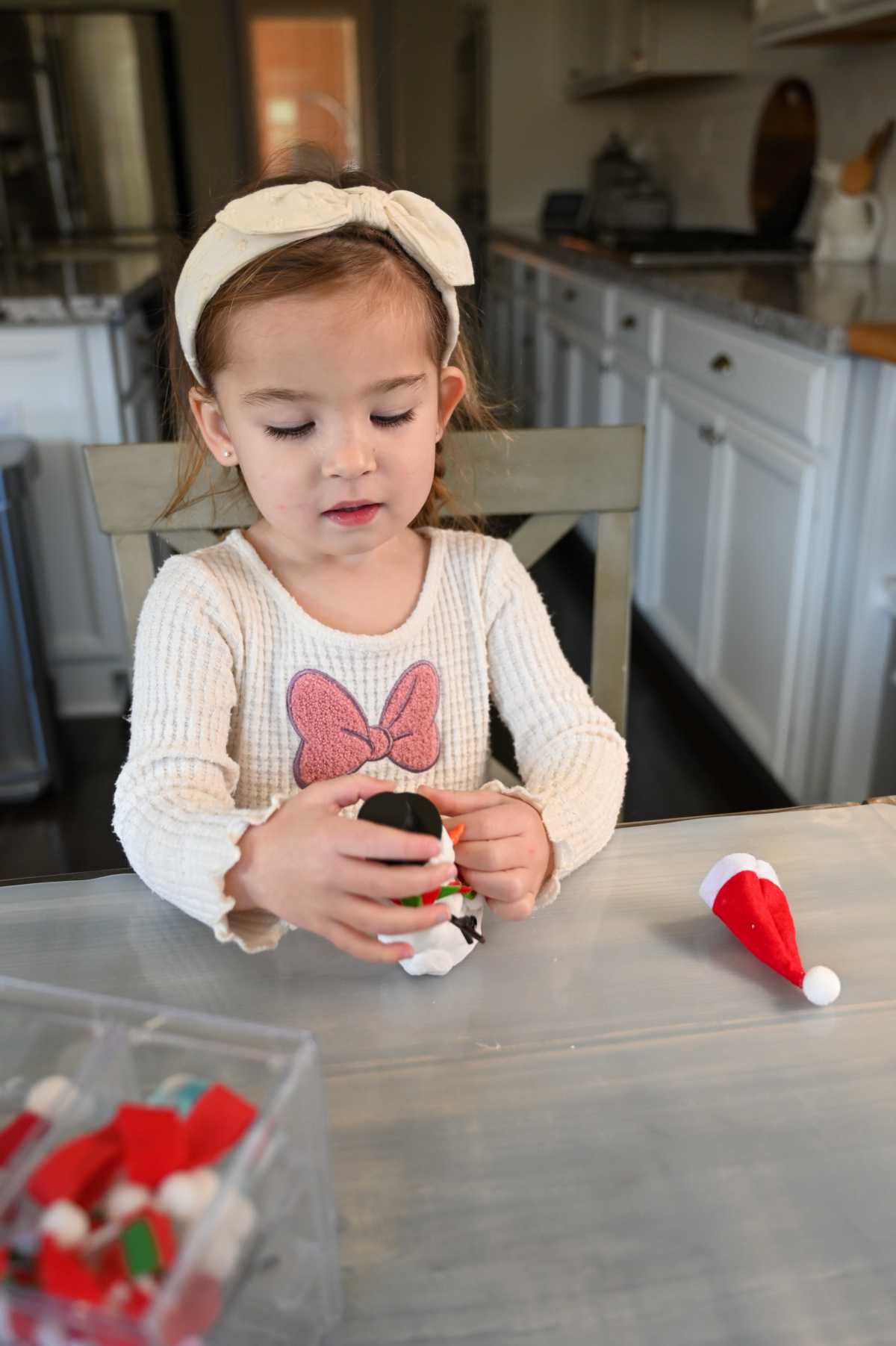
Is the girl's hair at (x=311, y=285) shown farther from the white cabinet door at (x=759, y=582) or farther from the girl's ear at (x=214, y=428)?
the white cabinet door at (x=759, y=582)

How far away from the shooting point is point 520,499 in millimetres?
944

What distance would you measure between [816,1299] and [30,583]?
186cm

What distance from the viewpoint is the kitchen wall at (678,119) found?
255 centimetres

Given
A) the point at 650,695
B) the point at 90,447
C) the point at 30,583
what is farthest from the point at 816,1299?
the point at 650,695

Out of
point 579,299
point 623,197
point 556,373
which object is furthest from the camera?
point 623,197

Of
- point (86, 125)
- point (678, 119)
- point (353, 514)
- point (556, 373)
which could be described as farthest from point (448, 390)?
point (86, 125)

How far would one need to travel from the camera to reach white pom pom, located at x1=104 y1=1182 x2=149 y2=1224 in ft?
0.99

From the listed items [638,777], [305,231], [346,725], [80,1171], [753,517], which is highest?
[305,231]

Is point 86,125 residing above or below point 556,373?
above

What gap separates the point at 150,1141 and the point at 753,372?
1716 mm

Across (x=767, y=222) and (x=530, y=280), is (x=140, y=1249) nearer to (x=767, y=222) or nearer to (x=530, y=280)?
(x=767, y=222)

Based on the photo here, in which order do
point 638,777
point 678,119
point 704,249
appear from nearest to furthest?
point 638,777, point 704,249, point 678,119

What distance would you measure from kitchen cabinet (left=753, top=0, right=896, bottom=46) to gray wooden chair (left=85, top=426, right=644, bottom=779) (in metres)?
1.54

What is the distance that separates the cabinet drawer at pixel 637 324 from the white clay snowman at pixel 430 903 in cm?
204
